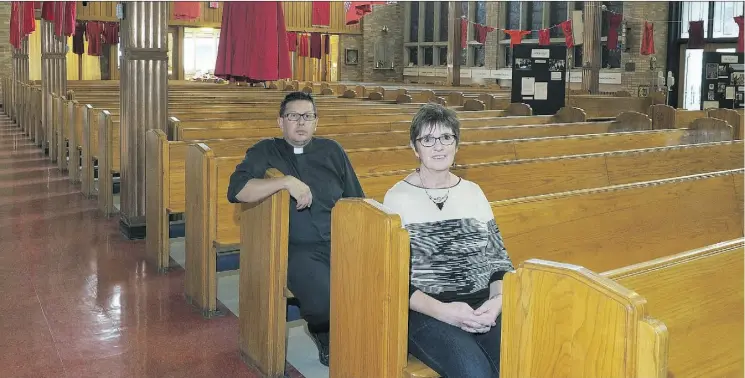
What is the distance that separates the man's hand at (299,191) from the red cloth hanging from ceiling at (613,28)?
47.8 feet

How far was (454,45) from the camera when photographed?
19.6m

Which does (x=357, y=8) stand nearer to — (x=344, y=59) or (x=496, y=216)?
(x=496, y=216)

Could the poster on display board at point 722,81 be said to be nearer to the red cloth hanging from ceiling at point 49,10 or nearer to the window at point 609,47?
the window at point 609,47

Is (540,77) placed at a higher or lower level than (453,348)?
higher

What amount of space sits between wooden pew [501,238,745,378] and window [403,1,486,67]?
19.2 meters

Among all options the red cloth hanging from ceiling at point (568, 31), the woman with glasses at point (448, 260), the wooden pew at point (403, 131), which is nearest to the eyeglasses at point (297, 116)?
the woman with glasses at point (448, 260)

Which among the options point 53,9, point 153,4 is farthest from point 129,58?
point 53,9

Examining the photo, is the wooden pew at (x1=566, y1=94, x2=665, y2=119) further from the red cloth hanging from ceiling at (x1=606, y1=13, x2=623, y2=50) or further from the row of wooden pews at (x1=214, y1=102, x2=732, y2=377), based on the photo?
the row of wooden pews at (x1=214, y1=102, x2=732, y2=377)

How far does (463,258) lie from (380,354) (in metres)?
0.39

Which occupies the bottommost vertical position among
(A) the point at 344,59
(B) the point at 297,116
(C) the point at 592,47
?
(B) the point at 297,116

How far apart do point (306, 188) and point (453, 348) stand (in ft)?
3.50

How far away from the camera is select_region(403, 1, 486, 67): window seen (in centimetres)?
2145

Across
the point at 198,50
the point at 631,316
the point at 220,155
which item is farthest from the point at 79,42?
the point at 631,316

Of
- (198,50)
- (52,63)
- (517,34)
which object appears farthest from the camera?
(198,50)
